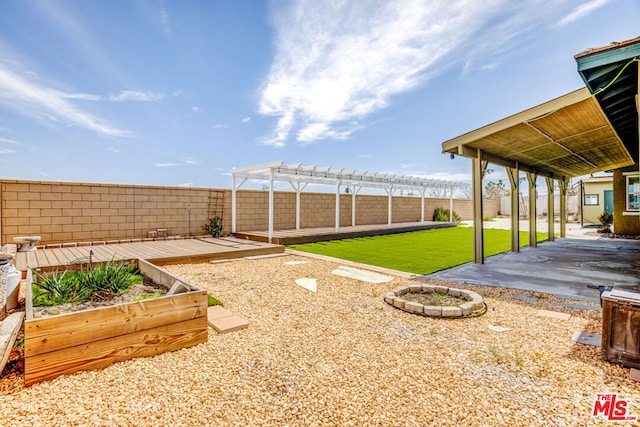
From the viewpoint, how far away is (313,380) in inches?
88.4

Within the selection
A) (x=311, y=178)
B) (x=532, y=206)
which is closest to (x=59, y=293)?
(x=311, y=178)

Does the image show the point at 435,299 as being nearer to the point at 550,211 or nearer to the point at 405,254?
the point at 405,254

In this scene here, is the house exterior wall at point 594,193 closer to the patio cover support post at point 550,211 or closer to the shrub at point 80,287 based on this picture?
the patio cover support post at point 550,211

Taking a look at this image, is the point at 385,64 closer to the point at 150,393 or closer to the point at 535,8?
Answer: the point at 535,8

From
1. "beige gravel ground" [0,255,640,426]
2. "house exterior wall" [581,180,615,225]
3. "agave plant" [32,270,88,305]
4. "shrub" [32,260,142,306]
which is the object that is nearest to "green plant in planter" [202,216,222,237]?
"shrub" [32,260,142,306]

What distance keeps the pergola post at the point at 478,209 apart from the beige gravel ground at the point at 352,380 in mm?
3417

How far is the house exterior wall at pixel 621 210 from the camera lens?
1295cm

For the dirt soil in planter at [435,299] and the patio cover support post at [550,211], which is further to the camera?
the patio cover support post at [550,211]

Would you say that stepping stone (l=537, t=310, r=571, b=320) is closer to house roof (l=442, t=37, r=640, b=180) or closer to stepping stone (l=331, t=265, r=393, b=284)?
stepping stone (l=331, t=265, r=393, b=284)

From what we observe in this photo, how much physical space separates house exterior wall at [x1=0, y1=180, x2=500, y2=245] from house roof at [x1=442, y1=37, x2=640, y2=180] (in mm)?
7242

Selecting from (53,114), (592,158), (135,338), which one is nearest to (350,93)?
(592,158)

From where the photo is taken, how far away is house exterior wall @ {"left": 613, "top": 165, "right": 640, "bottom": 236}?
42.5 ft

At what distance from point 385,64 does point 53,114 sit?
36.9 ft

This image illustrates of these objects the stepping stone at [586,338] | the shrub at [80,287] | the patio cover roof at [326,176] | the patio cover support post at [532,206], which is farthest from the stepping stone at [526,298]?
the patio cover support post at [532,206]
